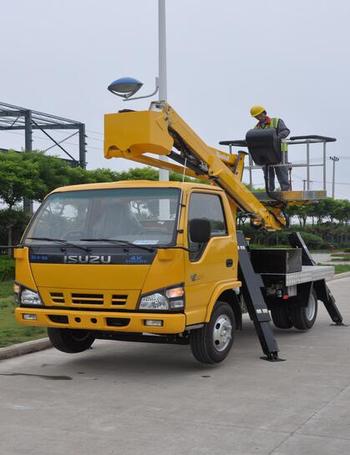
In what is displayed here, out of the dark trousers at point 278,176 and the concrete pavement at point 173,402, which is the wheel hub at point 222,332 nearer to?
the concrete pavement at point 173,402

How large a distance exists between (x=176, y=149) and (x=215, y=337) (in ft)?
9.24

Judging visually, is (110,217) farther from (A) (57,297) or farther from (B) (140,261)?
(A) (57,297)

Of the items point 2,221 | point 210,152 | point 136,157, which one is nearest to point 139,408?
point 136,157

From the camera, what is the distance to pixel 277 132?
1070 cm

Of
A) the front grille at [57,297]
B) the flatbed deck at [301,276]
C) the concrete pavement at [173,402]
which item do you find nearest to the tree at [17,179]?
the flatbed deck at [301,276]

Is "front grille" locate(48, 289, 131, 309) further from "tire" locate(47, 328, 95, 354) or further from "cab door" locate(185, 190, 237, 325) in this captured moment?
"tire" locate(47, 328, 95, 354)

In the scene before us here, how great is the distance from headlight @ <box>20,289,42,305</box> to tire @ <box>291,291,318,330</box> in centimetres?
484

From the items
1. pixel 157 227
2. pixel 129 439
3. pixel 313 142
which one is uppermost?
pixel 313 142

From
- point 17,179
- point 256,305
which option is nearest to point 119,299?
point 256,305

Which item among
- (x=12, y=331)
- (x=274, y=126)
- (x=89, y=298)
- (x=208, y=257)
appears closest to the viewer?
(x=89, y=298)

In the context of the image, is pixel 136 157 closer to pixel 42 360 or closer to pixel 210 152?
pixel 210 152

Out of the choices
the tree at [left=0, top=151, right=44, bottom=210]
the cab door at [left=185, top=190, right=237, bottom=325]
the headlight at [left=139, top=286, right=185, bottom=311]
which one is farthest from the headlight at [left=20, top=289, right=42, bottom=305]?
the tree at [left=0, top=151, right=44, bottom=210]

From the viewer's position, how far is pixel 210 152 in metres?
9.56

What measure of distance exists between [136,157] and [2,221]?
1193 cm
